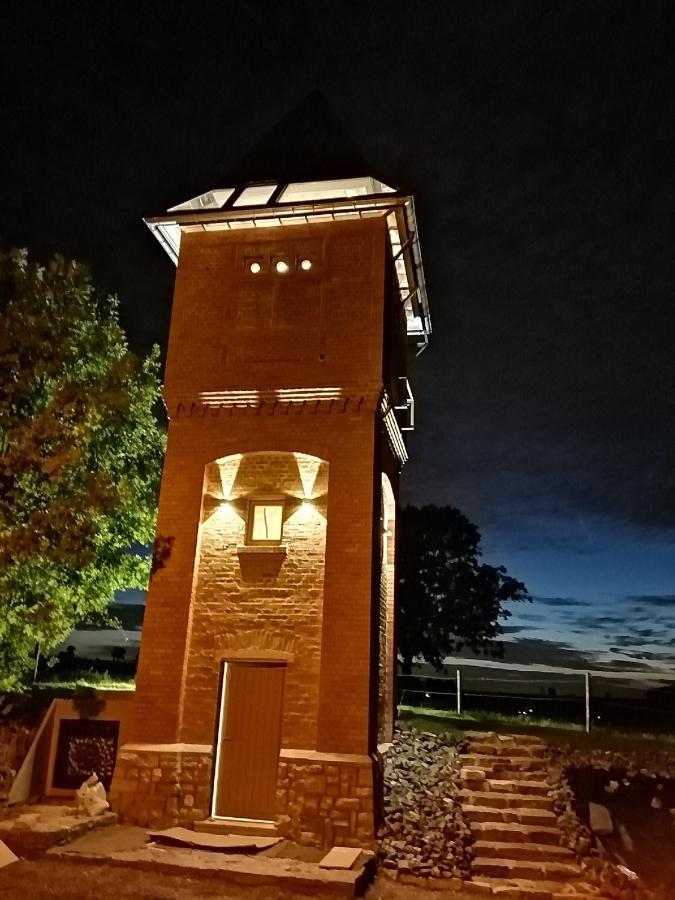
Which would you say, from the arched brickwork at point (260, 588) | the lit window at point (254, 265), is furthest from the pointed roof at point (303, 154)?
the arched brickwork at point (260, 588)

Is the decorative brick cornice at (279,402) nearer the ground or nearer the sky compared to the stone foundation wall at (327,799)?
nearer the sky

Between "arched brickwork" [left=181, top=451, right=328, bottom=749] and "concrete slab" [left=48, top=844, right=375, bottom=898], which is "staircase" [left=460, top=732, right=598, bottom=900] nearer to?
"concrete slab" [left=48, top=844, right=375, bottom=898]

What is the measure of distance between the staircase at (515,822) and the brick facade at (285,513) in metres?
1.66

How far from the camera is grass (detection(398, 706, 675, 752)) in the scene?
524 inches

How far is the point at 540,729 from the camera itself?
1476cm

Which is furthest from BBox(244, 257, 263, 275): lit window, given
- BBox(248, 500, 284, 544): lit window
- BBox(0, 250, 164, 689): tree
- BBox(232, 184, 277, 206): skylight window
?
BBox(248, 500, 284, 544): lit window

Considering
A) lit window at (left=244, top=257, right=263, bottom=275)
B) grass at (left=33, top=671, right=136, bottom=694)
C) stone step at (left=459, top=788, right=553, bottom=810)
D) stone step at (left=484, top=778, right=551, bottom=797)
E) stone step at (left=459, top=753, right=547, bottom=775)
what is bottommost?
stone step at (left=459, top=788, right=553, bottom=810)

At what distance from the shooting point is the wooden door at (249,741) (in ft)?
34.4

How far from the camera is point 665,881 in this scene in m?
8.72

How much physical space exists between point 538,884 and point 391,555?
700 centimetres

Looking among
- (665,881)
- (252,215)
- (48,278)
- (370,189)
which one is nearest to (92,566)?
(48,278)

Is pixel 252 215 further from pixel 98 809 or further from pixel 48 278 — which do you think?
pixel 98 809

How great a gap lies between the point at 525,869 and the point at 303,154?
12778mm

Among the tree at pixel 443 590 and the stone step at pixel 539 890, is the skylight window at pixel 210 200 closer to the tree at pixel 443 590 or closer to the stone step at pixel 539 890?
the stone step at pixel 539 890
